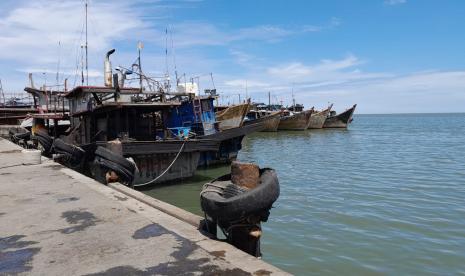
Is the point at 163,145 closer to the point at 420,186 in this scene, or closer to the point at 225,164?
the point at 225,164

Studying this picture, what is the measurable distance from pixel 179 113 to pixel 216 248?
15.1 meters

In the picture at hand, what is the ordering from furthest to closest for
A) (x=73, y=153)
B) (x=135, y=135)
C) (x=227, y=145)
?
(x=227, y=145) → (x=135, y=135) → (x=73, y=153)

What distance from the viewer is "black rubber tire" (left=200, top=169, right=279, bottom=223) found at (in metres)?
4.39

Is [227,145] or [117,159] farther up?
[117,159]

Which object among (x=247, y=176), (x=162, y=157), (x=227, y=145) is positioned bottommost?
(x=227, y=145)

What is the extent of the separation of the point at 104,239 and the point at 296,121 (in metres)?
45.6

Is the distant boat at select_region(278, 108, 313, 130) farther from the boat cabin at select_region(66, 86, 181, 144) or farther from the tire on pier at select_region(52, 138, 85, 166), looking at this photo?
the tire on pier at select_region(52, 138, 85, 166)

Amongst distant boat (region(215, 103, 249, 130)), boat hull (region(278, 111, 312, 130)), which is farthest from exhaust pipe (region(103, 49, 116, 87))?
boat hull (region(278, 111, 312, 130))

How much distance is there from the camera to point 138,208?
5980 mm

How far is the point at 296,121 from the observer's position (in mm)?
49250

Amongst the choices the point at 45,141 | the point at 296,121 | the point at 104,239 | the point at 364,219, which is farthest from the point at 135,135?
the point at 296,121

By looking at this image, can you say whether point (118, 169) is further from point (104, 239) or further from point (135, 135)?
point (135, 135)

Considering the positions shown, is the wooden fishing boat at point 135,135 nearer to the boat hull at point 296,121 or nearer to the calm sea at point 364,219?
the calm sea at point 364,219

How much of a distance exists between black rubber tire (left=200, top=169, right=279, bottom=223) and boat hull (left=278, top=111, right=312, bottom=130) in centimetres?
4480
